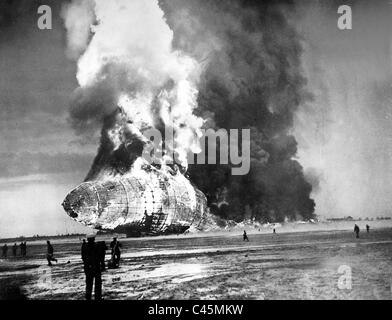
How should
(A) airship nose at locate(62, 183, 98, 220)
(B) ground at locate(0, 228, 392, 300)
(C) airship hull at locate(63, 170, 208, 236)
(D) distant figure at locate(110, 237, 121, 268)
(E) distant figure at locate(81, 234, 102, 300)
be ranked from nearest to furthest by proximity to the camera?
(E) distant figure at locate(81, 234, 102, 300) < (B) ground at locate(0, 228, 392, 300) < (D) distant figure at locate(110, 237, 121, 268) < (A) airship nose at locate(62, 183, 98, 220) < (C) airship hull at locate(63, 170, 208, 236)

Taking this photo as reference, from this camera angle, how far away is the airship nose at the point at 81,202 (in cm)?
3486

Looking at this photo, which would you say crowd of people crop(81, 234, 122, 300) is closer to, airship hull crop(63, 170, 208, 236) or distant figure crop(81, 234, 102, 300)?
distant figure crop(81, 234, 102, 300)

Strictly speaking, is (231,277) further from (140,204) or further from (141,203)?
(141,203)

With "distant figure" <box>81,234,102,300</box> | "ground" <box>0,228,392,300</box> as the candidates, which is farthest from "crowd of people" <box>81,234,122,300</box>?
"ground" <box>0,228,392,300</box>

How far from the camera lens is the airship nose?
3486 cm

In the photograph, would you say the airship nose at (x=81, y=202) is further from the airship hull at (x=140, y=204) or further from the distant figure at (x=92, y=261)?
the distant figure at (x=92, y=261)

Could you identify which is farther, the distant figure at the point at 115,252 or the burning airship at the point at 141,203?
the burning airship at the point at 141,203

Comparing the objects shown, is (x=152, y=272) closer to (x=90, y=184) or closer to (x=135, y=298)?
(x=135, y=298)

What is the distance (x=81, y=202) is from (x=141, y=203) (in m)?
6.96

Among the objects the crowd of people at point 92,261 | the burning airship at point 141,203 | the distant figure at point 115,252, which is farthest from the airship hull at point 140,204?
the crowd of people at point 92,261

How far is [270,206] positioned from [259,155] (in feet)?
18.9

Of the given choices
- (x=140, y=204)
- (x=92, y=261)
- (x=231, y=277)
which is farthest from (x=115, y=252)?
(x=140, y=204)

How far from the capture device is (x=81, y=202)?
35219 mm
